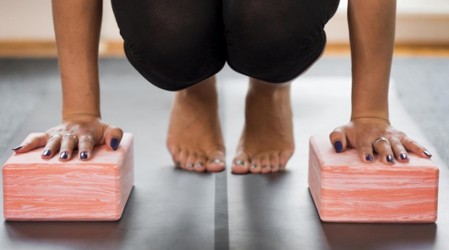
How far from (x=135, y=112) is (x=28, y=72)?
81 centimetres

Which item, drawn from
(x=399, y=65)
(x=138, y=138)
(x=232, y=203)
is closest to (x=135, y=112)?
(x=138, y=138)

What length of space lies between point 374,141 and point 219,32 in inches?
13.7

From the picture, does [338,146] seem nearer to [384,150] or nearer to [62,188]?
[384,150]

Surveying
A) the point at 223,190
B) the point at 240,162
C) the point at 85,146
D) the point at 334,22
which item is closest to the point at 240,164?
the point at 240,162

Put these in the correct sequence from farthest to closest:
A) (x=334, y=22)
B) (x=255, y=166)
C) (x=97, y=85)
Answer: (x=334, y=22), (x=255, y=166), (x=97, y=85)

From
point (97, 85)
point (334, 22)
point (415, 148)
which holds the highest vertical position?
point (97, 85)

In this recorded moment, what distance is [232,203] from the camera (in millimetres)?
1681

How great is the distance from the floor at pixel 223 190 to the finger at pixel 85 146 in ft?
0.39

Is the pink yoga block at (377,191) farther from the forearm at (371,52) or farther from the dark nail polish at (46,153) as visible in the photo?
the dark nail polish at (46,153)

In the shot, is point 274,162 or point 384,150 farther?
point 274,162

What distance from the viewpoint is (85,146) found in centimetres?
159

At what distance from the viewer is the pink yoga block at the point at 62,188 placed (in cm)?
156

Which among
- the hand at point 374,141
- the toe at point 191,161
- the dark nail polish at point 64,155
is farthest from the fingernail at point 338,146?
the dark nail polish at point 64,155

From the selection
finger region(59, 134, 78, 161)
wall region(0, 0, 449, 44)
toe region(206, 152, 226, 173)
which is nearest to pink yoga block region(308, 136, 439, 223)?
toe region(206, 152, 226, 173)
